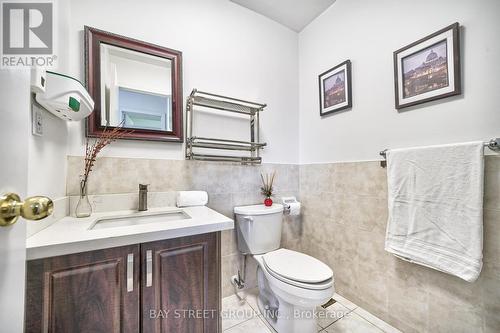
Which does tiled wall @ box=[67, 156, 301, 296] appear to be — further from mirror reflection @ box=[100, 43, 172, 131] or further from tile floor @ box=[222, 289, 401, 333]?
mirror reflection @ box=[100, 43, 172, 131]

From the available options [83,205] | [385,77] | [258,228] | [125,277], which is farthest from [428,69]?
[83,205]

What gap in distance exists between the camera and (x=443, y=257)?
1001mm

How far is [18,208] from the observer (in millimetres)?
365

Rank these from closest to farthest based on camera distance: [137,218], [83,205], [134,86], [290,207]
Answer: [83,205], [137,218], [134,86], [290,207]

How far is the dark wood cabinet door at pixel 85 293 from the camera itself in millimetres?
628

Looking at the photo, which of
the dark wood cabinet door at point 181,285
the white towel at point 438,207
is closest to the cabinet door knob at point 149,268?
the dark wood cabinet door at point 181,285

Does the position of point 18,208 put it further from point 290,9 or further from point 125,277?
point 290,9

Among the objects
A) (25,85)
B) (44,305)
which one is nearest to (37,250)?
(44,305)

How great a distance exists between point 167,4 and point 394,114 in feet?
5.62

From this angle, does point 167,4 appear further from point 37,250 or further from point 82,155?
point 37,250

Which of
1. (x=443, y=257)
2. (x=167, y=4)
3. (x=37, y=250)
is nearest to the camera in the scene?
(x=37, y=250)

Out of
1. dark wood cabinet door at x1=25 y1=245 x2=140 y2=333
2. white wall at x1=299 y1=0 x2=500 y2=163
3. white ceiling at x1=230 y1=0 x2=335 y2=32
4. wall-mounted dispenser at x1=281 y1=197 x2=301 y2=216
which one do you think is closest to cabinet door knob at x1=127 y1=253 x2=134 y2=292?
dark wood cabinet door at x1=25 y1=245 x2=140 y2=333

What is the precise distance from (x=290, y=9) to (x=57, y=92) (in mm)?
1819

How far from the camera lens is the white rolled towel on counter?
127 centimetres
